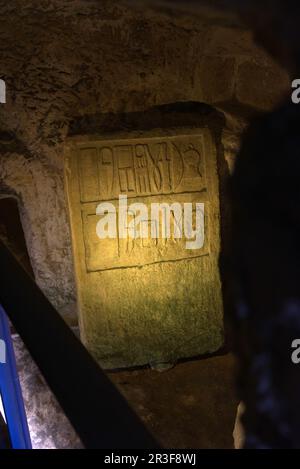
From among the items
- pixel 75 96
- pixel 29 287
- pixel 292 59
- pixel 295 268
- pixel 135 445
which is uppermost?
pixel 75 96

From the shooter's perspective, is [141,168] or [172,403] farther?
[141,168]

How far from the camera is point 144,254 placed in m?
3.25

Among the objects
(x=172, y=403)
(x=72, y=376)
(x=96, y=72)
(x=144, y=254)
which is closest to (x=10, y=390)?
(x=72, y=376)

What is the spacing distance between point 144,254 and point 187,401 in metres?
0.85

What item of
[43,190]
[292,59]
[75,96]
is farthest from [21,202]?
[292,59]

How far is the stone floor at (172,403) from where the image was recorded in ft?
8.83

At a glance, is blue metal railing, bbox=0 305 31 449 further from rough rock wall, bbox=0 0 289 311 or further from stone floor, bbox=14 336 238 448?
rough rock wall, bbox=0 0 289 311

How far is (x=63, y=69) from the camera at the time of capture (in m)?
3.08

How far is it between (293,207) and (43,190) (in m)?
3.12

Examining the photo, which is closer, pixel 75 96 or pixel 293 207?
pixel 293 207

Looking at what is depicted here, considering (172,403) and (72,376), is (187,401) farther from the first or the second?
(72,376)

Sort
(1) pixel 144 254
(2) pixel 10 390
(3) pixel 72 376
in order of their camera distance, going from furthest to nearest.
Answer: (1) pixel 144 254, (2) pixel 10 390, (3) pixel 72 376

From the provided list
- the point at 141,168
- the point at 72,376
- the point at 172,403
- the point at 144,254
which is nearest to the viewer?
the point at 72,376

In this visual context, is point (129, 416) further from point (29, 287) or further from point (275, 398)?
point (29, 287)
